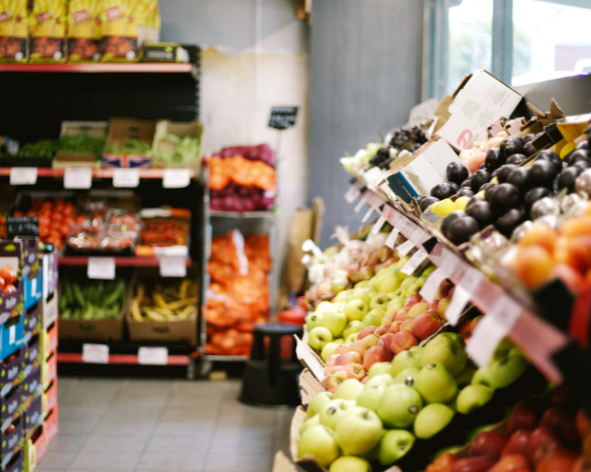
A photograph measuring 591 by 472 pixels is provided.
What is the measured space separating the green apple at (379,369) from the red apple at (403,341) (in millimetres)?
73

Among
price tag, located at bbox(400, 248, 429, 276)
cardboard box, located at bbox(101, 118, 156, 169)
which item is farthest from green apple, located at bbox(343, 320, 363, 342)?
cardboard box, located at bbox(101, 118, 156, 169)

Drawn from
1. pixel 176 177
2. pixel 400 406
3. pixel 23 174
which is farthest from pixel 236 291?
pixel 400 406

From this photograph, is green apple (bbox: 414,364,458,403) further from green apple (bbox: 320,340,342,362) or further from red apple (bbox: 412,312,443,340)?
green apple (bbox: 320,340,342,362)

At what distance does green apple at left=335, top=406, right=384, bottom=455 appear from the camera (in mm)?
1224

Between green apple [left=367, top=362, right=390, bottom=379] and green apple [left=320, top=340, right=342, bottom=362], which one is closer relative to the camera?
green apple [left=367, top=362, right=390, bottom=379]

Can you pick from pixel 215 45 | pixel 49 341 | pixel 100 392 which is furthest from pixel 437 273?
pixel 215 45

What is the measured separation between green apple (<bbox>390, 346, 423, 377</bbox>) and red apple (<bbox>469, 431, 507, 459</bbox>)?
0.35 metres

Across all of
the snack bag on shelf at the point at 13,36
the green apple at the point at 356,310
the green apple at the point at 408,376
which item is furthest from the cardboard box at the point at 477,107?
the snack bag on shelf at the point at 13,36

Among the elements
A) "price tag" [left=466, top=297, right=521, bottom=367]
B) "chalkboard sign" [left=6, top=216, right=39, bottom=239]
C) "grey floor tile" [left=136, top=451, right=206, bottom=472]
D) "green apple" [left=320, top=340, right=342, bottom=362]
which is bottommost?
"grey floor tile" [left=136, top=451, right=206, bottom=472]

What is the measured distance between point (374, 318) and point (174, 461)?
144cm

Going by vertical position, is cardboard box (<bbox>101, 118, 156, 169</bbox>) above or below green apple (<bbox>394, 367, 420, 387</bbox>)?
above

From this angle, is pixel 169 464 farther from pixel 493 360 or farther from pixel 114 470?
pixel 493 360

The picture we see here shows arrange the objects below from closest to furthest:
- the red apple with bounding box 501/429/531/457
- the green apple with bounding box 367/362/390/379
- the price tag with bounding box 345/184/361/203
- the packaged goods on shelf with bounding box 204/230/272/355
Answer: the red apple with bounding box 501/429/531/457 < the green apple with bounding box 367/362/390/379 < the price tag with bounding box 345/184/361/203 < the packaged goods on shelf with bounding box 204/230/272/355

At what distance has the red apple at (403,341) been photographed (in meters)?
1.64
